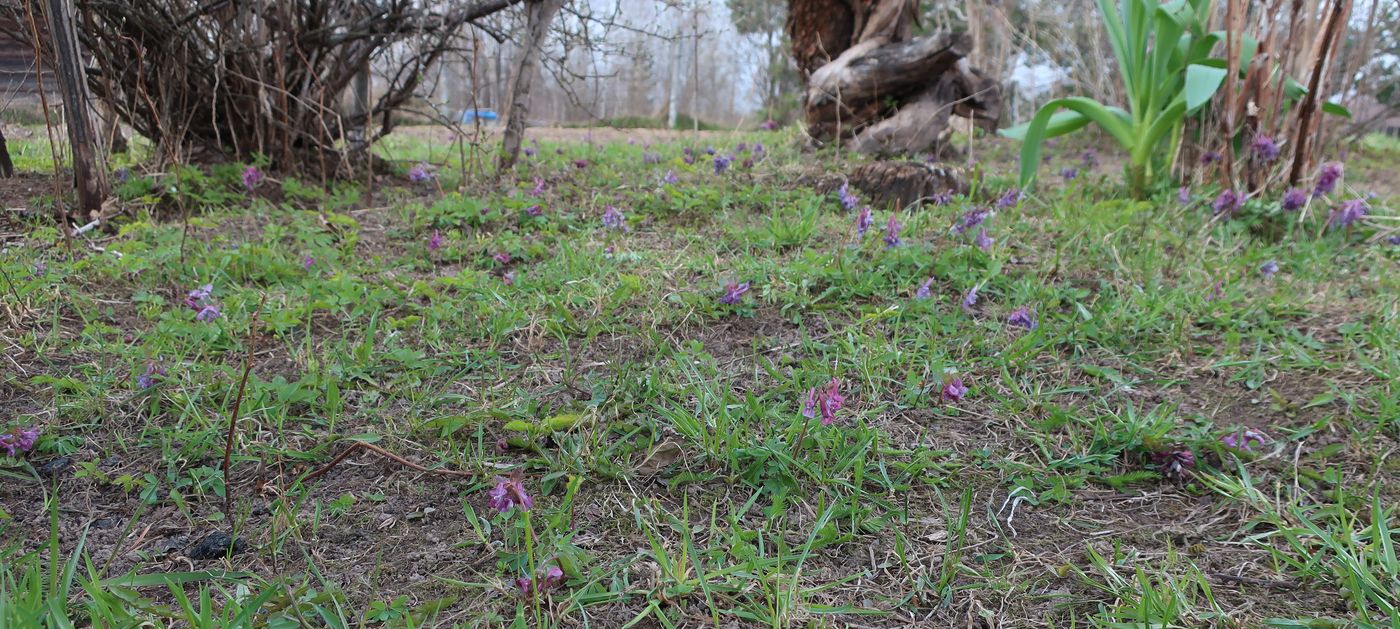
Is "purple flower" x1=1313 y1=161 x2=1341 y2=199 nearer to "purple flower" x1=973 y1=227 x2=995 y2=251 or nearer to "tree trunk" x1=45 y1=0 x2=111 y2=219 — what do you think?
"purple flower" x1=973 y1=227 x2=995 y2=251

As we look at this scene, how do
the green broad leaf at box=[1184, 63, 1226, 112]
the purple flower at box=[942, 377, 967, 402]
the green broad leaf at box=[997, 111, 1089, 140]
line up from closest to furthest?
the purple flower at box=[942, 377, 967, 402]
the green broad leaf at box=[1184, 63, 1226, 112]
the green broad leaf at box=[997, 111, 1089, 140]

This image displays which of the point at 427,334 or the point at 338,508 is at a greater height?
the point at 427,334

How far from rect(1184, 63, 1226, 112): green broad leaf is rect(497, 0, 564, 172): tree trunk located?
304 cm

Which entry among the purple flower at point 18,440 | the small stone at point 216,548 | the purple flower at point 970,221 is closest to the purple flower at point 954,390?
the purple flower at point 970,221

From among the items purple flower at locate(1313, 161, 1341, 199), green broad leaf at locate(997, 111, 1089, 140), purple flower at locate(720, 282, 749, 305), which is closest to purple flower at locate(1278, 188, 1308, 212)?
purple flower at locate(1313, 161, 1341, 199)

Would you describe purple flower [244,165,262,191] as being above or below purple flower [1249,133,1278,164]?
below

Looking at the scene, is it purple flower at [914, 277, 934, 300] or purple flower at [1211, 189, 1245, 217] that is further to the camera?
purple flower at [1211, 189, 1245, 217]

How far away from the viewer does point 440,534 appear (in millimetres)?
1446

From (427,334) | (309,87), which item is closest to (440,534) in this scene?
(427,334)

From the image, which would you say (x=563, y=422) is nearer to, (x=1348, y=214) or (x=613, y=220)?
(x=613, y=220)

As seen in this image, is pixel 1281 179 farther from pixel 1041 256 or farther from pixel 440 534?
pixel 440 534

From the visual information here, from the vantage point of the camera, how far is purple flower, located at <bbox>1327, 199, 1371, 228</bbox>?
10.3 ft

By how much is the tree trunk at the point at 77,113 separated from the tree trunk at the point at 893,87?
13.0 ft

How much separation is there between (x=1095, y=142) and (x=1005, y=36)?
1955 millimetres
